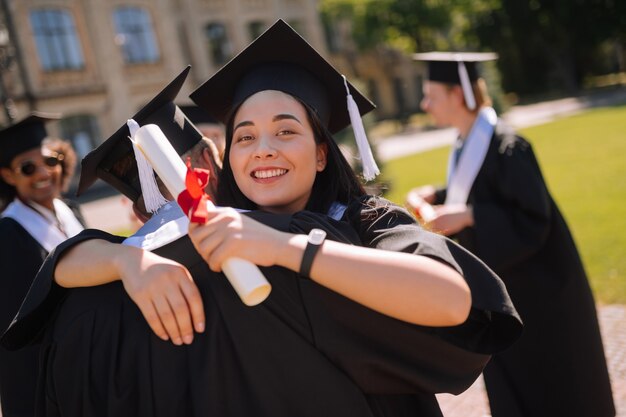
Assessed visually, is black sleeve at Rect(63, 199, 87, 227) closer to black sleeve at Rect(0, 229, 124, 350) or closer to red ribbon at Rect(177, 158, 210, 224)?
black sleeve at Rect(0, 229, 124, 350)

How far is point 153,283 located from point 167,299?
0.18ft

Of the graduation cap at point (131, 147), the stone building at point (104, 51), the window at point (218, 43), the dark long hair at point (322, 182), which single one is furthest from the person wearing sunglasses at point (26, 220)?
the window at point (218, 43)

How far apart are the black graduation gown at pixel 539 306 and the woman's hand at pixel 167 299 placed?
2038 millimetres

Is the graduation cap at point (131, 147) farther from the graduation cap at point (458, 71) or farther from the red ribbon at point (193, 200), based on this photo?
the graduation cap at point (458, 71)

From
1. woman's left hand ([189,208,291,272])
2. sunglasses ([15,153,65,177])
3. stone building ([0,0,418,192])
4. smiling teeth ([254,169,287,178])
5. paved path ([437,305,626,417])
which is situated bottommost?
paved path ([437,305,626,417])

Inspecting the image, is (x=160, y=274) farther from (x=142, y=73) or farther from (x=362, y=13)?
(x=362, y=13)

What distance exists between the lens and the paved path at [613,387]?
381 centimetres

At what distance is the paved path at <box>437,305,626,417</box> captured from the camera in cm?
381

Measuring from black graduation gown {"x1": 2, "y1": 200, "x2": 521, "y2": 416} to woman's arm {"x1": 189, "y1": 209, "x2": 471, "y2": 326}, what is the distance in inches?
4.1

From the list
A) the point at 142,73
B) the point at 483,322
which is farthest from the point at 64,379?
the point at 142,73

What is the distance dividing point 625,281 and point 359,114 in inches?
190

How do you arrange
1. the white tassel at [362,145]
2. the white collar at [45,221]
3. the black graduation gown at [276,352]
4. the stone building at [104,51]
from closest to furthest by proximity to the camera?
the black graduation gown at [276,352] → the white tassel at [362,145] → the white collar at [45,221] → the stone building at [104,51]

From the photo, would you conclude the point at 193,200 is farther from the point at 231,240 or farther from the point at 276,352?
the point at 276,352

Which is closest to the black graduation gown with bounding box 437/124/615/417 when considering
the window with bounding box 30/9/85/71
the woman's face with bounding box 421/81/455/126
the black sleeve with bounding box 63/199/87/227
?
the woman's face with bounding box 421/81/455/126
